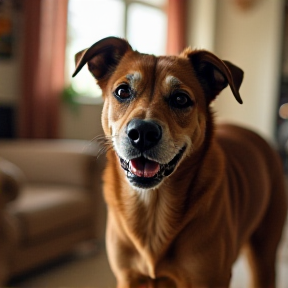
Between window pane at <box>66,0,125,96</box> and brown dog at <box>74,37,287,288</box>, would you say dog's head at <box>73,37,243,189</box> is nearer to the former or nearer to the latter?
brown dog at <box>74,37,287,288</box>

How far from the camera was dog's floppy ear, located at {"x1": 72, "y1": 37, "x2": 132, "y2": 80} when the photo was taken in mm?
1142

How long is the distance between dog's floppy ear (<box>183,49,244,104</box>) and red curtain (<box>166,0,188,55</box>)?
110 inches

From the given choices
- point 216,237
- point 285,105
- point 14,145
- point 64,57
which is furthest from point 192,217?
point 285,105

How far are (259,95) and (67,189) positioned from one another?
2.57 metres

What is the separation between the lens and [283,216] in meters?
1.51

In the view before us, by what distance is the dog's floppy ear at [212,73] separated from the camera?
112 cm

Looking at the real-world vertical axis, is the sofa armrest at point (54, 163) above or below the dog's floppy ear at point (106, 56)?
below

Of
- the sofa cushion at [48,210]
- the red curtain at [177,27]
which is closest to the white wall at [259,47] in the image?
the red curtain at [177,27]

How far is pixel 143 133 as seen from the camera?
1.00 metres

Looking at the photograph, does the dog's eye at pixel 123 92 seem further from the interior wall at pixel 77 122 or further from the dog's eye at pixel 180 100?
the interior wall at pixel 77 122

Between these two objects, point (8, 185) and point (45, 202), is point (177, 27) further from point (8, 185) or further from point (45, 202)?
point (8, 185)

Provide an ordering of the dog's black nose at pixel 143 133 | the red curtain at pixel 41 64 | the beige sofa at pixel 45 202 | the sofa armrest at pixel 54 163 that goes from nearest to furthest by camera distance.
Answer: the dog's black nose at pixel 143 133 → the beige sofa at pixel 45 202 → the sofa armrest at pixel 54 163 → the red curtain at pixel 41 64

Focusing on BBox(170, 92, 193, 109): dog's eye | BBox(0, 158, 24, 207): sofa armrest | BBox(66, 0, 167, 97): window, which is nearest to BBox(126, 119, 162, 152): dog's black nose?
BBox(170, 92, 193, 109): dog's eye

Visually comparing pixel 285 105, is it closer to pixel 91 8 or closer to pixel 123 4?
pixel 123 4
